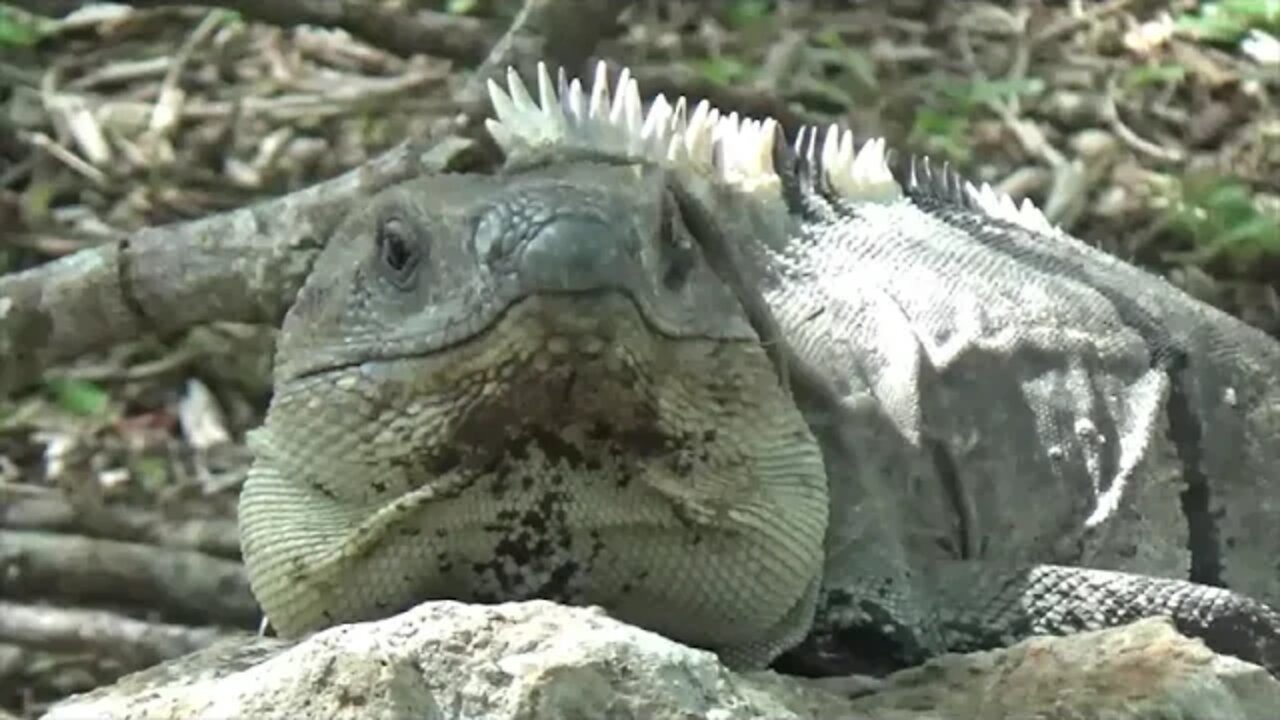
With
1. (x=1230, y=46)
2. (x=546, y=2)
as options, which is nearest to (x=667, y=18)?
(x=1230, y=46)

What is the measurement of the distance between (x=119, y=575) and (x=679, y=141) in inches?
85.2

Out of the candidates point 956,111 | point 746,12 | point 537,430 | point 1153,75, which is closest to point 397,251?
point 537,430

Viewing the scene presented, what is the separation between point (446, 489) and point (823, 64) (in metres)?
5.51

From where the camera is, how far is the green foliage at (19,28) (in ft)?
25.3

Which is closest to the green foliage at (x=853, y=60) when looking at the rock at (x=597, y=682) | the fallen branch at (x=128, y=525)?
the fallen branch at (x=128, y=525)

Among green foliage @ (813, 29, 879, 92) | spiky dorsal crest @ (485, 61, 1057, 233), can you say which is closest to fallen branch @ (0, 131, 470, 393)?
spiky dorsal crest @ (485, 61, 1057, 233)

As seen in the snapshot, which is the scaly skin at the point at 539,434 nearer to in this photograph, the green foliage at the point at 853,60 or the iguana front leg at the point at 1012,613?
the iguana front leg at the point at 1012,613

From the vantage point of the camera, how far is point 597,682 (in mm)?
2133

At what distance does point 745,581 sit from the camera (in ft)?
9.20

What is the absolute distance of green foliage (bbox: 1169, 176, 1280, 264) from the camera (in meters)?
6.63

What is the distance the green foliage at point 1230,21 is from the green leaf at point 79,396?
4121 mm

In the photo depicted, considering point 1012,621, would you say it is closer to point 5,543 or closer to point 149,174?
point 5,543

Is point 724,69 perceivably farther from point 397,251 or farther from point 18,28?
point 397,251

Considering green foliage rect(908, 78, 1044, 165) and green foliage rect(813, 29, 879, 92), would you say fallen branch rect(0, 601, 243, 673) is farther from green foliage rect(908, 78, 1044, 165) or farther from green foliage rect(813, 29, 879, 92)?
green foliage rect(813, 29, 879, 92)
